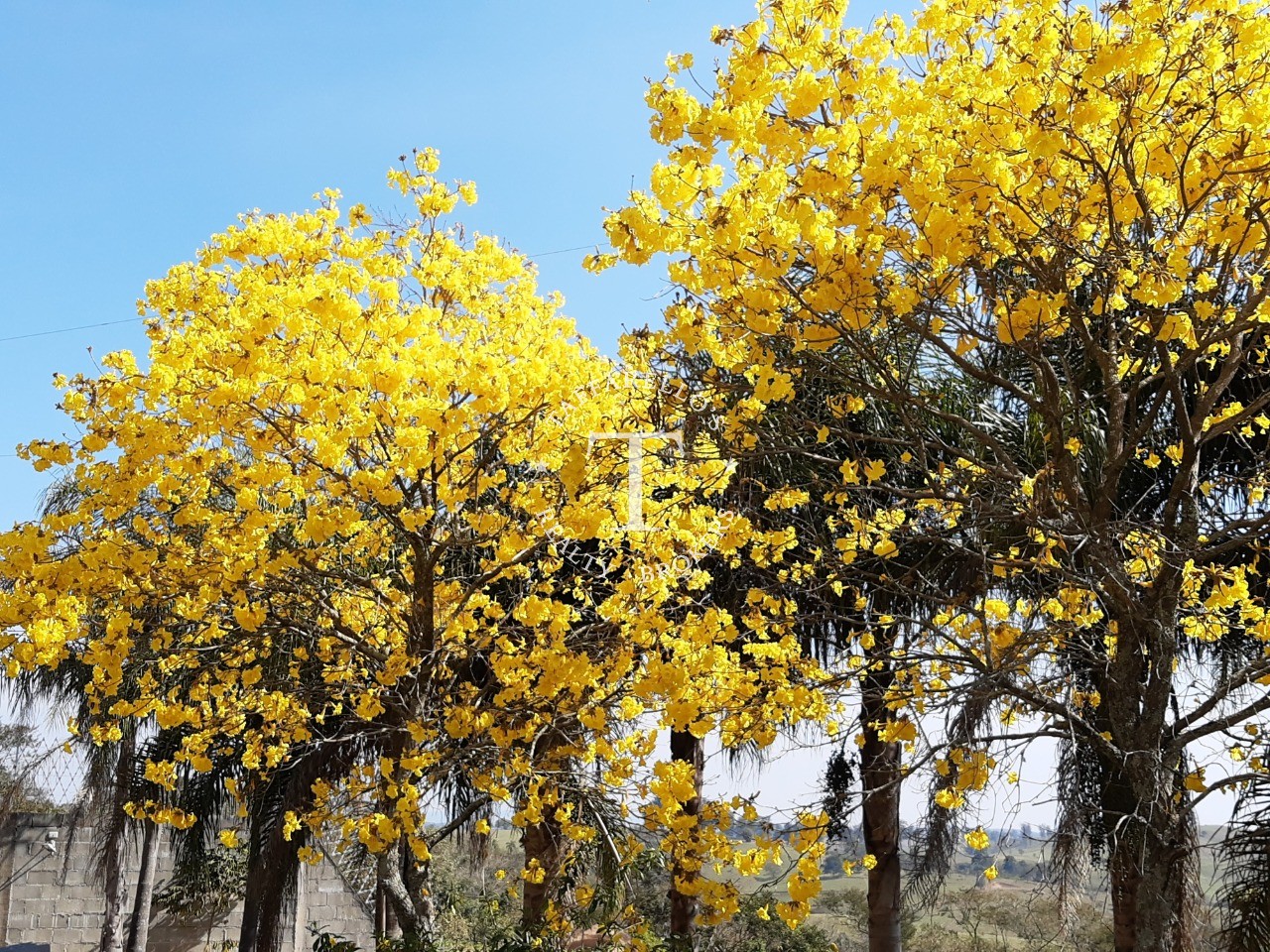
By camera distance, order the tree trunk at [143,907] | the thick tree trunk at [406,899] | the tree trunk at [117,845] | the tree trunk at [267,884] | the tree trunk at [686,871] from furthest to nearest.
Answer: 1. the tree trunk at [143,907]
2. the tree trunk at [117,845]
3. the tree trunk at [267,884]
4. the thick tree trunk at [406,899]
5. the tree trunk at [686,871]

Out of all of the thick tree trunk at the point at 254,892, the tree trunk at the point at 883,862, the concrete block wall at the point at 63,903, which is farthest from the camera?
the concrete block wall at the point at 63,903

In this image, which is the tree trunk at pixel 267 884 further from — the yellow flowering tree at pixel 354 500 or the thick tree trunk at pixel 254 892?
the yellow flowering tree at pixel 354 500

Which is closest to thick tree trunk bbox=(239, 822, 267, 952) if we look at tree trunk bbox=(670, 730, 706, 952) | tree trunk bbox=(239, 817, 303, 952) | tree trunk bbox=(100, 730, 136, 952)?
tree trunk bbox=(239, 817, 303, 952)

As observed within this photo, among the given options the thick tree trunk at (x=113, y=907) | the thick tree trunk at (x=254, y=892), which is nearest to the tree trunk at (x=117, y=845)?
the thick tree trunk at (x=113, y=907)

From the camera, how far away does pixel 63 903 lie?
14.1 m

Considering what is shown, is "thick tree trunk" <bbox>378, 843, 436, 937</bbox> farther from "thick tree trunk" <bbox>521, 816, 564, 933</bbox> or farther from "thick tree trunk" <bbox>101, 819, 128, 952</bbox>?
"thick tree trunk" <bbox>101, 819, 128, 952</bbox>

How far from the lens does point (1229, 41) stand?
120 inches

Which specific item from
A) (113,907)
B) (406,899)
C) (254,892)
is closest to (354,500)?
(406,899)

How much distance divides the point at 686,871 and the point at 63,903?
12510 millimetres

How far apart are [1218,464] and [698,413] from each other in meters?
5.14

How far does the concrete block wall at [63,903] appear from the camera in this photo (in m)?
13.9

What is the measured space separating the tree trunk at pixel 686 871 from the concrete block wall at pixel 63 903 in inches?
312

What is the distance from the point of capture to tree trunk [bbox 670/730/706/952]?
191 inches

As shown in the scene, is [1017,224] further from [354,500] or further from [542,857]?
[542,857]
